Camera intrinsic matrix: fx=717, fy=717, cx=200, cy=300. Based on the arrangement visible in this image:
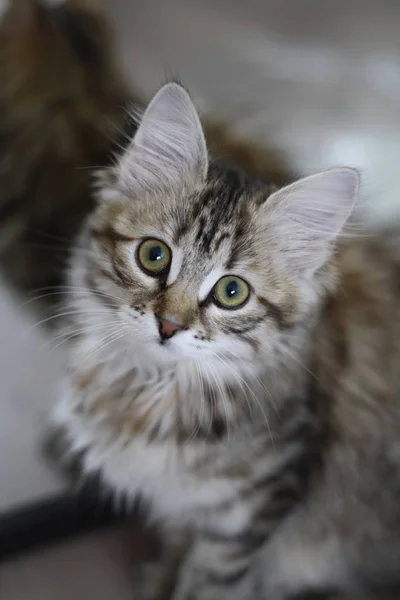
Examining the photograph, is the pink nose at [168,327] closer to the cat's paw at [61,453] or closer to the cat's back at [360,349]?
the cat's back at [360,349]

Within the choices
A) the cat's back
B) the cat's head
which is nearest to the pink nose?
the cat's head

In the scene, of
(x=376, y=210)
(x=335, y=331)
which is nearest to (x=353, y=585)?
(x=335, y=331)

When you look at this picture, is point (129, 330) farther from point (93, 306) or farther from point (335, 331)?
point (335, 331)

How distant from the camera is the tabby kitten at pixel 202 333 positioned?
873 mm

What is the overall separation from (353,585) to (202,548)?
0.29 m

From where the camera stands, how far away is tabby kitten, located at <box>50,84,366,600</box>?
87cm

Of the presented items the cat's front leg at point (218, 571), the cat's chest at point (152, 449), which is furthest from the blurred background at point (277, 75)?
the cat's front leg at point (218, 571)

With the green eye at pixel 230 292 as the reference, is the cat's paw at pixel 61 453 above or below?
below

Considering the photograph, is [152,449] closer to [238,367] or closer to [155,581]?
[238,367]

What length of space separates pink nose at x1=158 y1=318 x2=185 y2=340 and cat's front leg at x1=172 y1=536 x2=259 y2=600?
0.37 m

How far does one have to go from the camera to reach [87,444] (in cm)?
111

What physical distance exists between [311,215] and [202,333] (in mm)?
200

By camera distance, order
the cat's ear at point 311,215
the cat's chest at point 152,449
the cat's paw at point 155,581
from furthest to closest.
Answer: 1. the cat's paw at point 155,581
2. the cat's chest at point 152,449
3. the cat's ear at point 311,215

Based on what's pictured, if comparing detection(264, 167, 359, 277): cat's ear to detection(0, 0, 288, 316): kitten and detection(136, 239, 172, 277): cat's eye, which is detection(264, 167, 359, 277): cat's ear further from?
detection(0, 0, 288, 316): kitten
